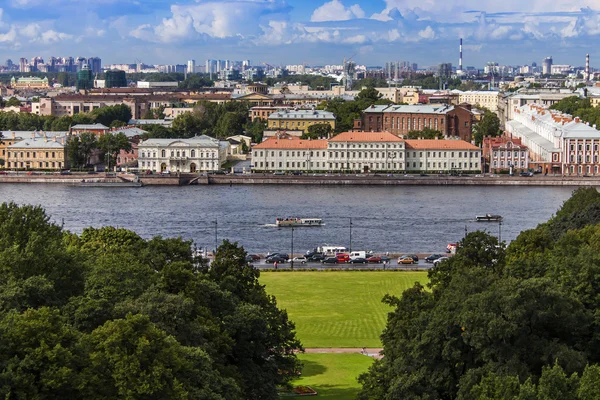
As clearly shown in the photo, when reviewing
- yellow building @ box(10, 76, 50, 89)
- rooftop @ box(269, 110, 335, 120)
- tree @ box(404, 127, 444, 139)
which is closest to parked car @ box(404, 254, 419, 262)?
tree @ box(404, 127, 444, 139)

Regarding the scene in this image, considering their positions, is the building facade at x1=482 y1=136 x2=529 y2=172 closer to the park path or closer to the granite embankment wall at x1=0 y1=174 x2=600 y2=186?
the granite embankment wall at x1=0 y1=174 x2=600 y2=186

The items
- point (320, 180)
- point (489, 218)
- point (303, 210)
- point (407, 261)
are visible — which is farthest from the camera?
point (320, 180)

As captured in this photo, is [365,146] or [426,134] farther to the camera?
[426,134]

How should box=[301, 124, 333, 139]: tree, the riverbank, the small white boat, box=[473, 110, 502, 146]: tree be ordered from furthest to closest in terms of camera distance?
box=[473, 110, 502, 146]: tree
box=[301, 124, 333, 139]: tree
the riverbank
the small white boat

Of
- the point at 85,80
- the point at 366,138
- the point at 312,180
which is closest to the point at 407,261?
the point at 312,180

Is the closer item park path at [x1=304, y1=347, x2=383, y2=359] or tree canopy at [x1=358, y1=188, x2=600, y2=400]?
tree canopy at [x1=358, y1=188, x2=600, y2=400]

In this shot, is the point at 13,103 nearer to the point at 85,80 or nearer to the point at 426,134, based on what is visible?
the point at 85,80
